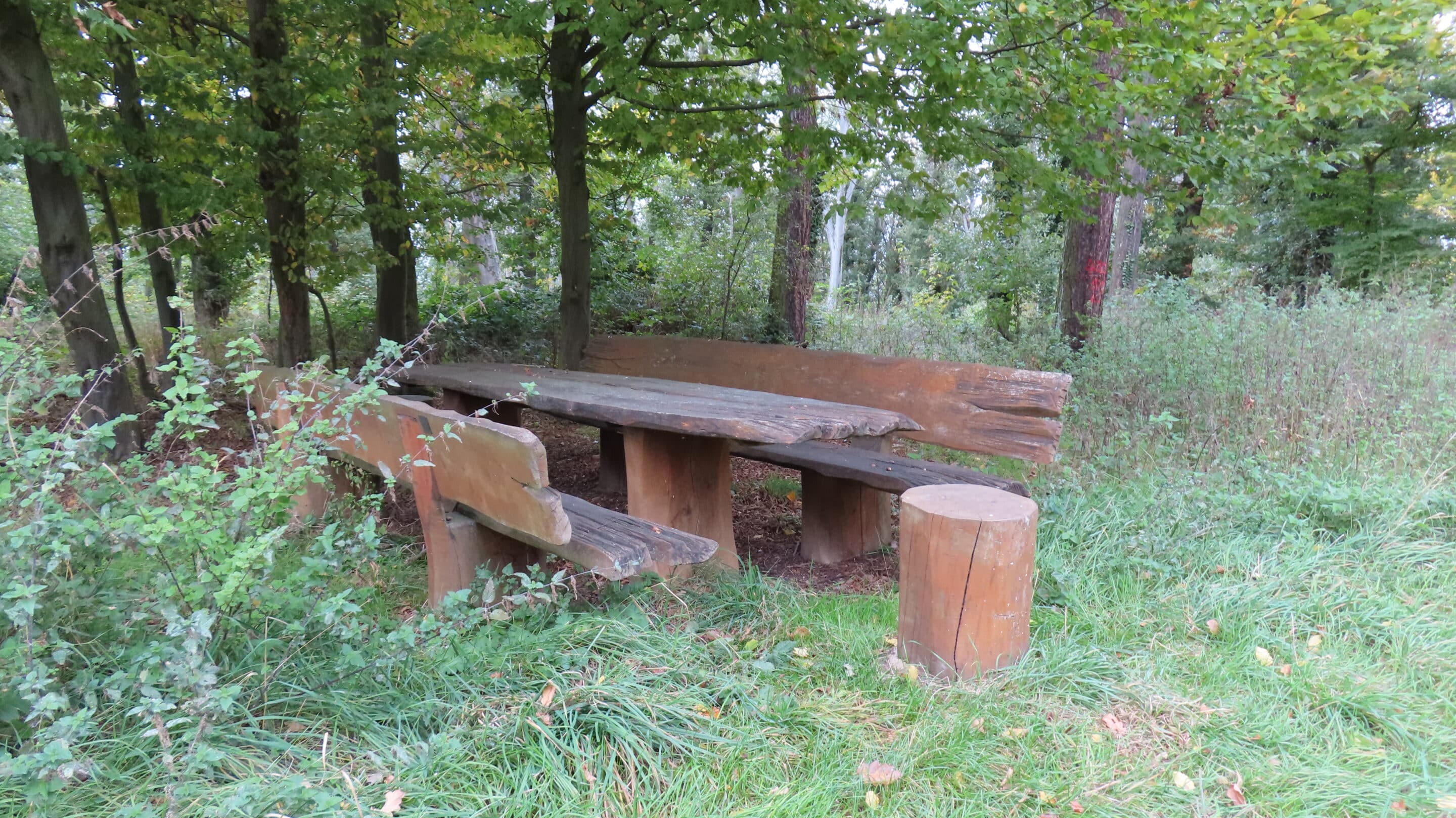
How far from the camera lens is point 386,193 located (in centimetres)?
618

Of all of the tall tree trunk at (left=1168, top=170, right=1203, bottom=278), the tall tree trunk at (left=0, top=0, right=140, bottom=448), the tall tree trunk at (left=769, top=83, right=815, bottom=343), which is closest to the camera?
the tall tree trunk at (left=0, top=0, right=140, bottom=448)

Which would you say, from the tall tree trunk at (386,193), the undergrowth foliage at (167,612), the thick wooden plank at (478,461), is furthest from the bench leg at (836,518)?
the tall tree trunk at (386,193)

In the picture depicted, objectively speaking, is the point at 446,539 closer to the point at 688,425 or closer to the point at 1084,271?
the point at 688,425

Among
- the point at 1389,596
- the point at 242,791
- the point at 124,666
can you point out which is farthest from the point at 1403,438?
the point at 124,666

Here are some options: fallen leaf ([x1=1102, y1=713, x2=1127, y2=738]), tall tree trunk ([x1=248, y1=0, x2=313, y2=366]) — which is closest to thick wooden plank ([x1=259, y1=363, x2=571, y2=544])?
fallen leaf ([x1=1102, y1=713, x2=1127, y2=738])

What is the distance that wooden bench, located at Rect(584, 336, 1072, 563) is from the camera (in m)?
3.24

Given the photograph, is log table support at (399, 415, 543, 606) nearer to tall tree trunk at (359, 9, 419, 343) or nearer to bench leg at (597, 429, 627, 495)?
bench leg at (597, 429, 627, 495)

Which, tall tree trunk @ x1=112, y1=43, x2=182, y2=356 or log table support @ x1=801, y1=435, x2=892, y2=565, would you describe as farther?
tall tree trunk @ x1=112, y1=43, x2=182, y2=356

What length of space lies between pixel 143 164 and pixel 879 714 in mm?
5505

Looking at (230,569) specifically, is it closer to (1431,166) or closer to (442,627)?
(442,627)

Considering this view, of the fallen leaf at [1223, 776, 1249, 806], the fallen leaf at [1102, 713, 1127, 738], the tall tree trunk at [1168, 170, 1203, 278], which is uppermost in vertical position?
the tall tree trunk at [1168, 170, 1203, 278]

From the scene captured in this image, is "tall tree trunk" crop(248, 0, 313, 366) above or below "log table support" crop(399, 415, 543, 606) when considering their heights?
above

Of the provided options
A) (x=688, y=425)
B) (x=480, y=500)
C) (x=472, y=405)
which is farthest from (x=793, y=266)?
(x=480, y=500)

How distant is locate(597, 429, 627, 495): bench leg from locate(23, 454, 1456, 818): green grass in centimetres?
215
